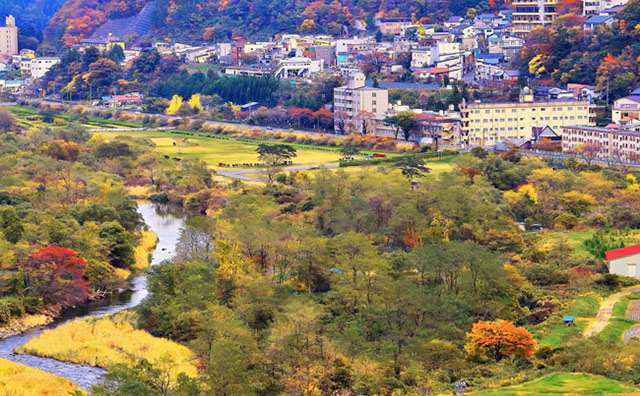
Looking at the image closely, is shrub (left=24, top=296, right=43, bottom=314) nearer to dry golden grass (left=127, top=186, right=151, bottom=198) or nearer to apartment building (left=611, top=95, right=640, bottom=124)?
dry golden grass (left=127, top=186, right=151, bottom=198)

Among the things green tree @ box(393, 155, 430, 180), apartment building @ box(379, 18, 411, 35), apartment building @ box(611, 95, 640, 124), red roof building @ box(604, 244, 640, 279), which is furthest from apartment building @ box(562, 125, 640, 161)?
apartment building @ box(379, 18, 411, 35)

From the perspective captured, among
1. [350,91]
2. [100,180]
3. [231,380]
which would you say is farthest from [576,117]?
[231,380]

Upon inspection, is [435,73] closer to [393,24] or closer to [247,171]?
[393,24]

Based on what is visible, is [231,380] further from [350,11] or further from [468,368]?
[350,11]

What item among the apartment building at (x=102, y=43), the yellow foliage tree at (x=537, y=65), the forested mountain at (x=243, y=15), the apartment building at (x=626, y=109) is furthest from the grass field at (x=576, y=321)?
the apartment building at (x=102, y=43)

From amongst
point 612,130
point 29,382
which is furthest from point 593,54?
point 29,382

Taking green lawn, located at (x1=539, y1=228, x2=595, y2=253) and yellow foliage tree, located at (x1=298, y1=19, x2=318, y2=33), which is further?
yellow foliage tree, located at (x1=298, y1=19, x2=318, y2=33)
